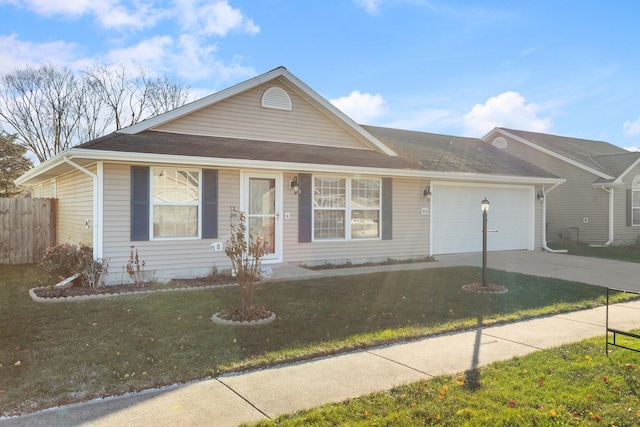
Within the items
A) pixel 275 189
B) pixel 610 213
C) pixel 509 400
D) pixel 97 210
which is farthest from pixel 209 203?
pixel 610 213

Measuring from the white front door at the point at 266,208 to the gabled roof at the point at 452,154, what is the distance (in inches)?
165

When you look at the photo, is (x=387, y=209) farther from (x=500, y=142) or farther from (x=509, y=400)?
(x=500, y=142)

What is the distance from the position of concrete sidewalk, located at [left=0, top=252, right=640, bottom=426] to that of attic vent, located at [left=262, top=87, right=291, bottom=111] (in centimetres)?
730

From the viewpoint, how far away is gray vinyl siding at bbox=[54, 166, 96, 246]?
930cm

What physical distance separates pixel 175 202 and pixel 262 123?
314 centimetres

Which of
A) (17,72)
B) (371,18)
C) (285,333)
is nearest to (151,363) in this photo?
(285,333)

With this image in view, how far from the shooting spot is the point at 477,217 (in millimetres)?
13320

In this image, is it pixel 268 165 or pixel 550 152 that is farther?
pixel 550 152

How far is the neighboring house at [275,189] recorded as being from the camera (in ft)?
27.6

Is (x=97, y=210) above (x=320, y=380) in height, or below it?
above

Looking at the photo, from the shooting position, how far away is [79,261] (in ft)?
26.5

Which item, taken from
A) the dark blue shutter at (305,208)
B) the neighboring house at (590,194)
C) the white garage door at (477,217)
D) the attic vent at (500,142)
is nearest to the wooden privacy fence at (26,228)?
the dark blue shutter at (305,208)

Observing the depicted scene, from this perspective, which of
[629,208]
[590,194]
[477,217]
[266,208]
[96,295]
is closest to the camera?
[96,295]

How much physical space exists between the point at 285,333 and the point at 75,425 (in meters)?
2.60
